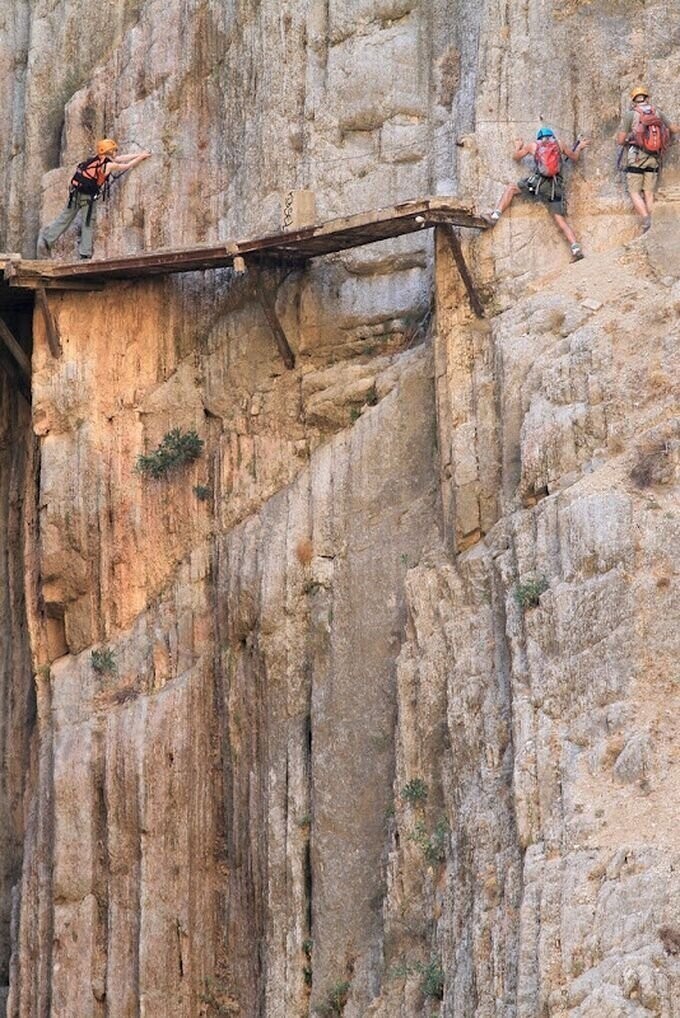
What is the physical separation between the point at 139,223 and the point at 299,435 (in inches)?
168

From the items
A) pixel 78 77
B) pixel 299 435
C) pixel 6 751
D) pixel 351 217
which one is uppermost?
pixel 78 77

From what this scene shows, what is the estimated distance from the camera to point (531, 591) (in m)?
28.2

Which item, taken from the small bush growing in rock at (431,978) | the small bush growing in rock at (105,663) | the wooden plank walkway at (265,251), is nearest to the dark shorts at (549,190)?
the wooden plank walkway at (265,251)

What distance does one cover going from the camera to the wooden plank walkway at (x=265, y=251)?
3178 cm

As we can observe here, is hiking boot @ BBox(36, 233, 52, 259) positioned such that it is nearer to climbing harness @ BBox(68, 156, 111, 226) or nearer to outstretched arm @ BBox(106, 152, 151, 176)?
climbing harness @ BBox(68, 156, 111, 226)

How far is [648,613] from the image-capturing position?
27.0 metres

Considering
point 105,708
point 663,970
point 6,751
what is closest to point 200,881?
point 105,708

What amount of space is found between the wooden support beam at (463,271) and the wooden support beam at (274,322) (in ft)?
10.3

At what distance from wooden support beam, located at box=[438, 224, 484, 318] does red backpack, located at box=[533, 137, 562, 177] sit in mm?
1327

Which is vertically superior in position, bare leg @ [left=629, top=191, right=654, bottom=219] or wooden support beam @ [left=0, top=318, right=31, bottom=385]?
bare leg @ [left=629, top=191, right=654, bottom=219]

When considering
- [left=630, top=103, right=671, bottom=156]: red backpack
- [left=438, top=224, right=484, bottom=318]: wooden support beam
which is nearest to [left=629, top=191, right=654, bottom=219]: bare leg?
[left=630, top=103, right=671, bottom=156]: red backpack

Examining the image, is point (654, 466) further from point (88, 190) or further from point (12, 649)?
point (12, 649)

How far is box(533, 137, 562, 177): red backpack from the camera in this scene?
31.8 meters

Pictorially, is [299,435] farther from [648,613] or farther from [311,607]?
[648,613]
